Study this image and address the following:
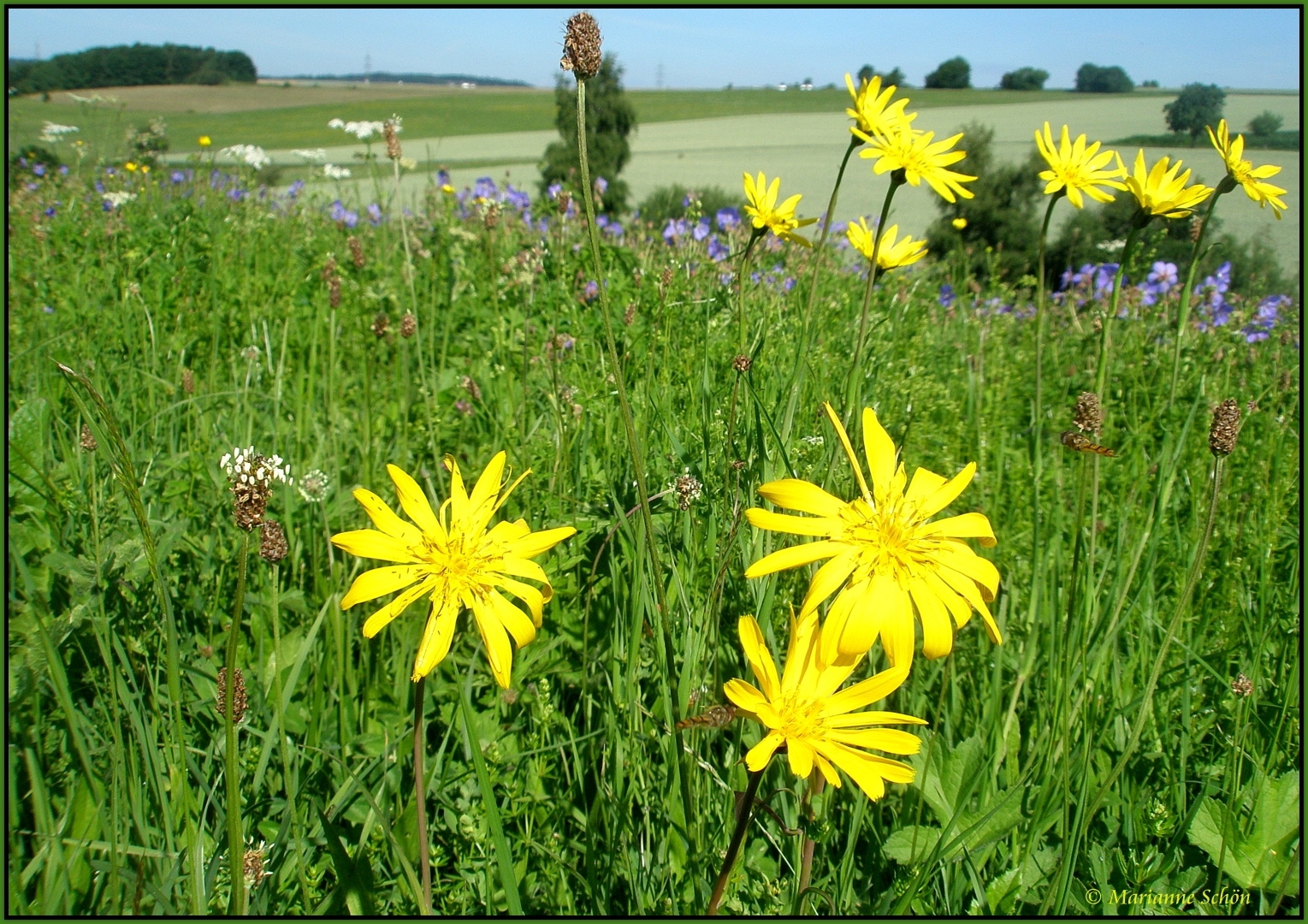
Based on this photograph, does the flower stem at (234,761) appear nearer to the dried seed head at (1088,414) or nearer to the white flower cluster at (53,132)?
the dried seed head at (1088,414)

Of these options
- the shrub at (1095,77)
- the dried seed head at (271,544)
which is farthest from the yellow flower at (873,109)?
the shrub at (1095,77)

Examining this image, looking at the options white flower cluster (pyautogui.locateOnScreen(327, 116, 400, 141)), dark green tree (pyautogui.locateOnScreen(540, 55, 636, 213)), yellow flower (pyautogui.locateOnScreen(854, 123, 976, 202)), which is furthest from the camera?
dark green tree (pyautogui.locateOnScreen(540, 55, 636, 213))

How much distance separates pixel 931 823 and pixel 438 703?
1.01m

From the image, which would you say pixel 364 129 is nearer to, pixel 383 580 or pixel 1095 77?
pixel 383 580

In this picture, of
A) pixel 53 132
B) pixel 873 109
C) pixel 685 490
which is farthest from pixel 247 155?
pixel 685 490

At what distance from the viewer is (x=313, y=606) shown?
184 cm

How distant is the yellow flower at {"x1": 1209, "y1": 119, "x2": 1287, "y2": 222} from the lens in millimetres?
1741

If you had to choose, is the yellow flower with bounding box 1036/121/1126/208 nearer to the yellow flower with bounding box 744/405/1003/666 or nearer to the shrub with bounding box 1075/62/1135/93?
the yellow flower with bounding box 744/405/1003/666

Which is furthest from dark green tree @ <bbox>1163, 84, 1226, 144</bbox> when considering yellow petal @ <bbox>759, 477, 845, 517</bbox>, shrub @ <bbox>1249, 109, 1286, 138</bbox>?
yellow petal @ <bbox>759, 477, 845, 517</bbox>

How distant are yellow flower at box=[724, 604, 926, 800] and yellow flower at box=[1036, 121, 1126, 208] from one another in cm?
139

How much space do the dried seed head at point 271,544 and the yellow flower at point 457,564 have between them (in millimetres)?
70

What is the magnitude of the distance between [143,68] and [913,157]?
60.3 meters

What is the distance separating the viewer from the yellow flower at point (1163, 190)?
1715 mm

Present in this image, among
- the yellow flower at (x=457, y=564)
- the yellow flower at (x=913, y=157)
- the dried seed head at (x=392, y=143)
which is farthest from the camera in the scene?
the dried seed head at (x=392, y=143)
